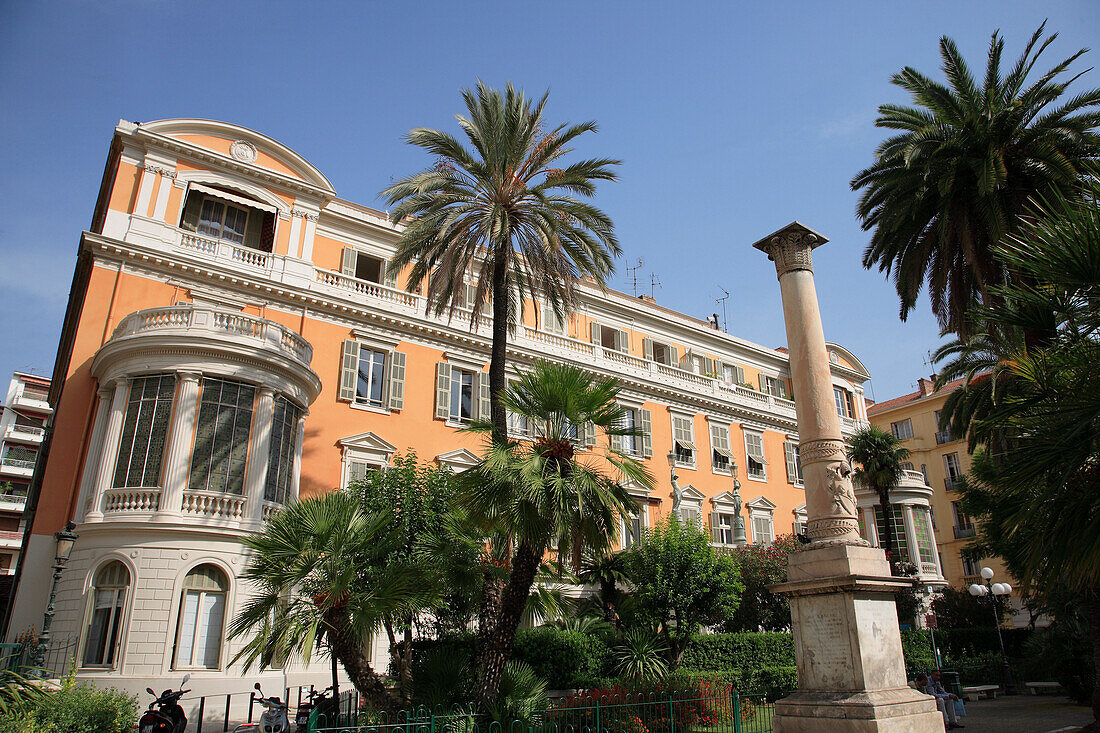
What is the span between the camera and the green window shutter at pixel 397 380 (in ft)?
Result: 83.9

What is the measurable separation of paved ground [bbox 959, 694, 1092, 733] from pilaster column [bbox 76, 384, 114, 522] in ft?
70.1

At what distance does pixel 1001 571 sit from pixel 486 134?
41.3 meters

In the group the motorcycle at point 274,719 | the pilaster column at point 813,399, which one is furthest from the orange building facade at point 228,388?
the pilaster column at point 813,399

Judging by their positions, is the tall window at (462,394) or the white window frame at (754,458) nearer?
the tall window at (462,394)

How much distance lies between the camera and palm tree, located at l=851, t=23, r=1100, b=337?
17531 millimetres

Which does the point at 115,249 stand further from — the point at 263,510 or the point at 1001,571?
the point at 1001,571

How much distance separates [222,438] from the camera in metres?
18.5

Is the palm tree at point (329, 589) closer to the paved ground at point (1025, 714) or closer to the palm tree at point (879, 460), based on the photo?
the paved ground at point (1025, 714)

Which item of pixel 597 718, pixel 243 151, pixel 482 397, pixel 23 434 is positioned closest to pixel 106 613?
pixel 597 718

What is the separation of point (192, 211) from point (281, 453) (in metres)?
9.45

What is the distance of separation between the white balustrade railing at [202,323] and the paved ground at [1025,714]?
64.4 feet

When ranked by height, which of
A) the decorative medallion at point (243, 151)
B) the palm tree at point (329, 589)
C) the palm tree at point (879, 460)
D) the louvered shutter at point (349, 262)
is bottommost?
the palm tree at point (329, 589)

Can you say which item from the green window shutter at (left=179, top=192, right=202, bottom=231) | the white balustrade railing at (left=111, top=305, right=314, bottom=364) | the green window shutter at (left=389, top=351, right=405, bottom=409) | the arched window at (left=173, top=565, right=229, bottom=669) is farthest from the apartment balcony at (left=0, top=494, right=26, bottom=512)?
the arched window at (left=173, top=565, right=229, bottom=669)

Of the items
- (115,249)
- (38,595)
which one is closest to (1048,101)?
(115,249)
